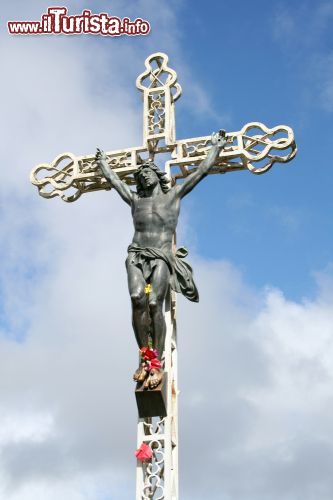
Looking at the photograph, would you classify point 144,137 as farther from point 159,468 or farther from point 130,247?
point 159,468

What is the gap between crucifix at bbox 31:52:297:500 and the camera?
7.64 m

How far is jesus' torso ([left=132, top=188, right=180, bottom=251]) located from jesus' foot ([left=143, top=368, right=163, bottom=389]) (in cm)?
A: 120

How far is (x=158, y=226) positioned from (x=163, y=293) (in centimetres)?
70

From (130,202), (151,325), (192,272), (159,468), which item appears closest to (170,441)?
(159,468)

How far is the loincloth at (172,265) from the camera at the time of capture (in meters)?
8.00

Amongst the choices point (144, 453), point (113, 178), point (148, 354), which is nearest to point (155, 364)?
point (148, 354)

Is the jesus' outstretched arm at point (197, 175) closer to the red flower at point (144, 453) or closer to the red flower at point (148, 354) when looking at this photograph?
the red flower at point (148, 354)

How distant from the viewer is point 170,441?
25.1ft

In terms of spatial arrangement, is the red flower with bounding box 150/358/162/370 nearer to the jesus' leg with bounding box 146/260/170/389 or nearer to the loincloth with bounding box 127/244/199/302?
the jesus' leg with bounding box 146/260/170/389

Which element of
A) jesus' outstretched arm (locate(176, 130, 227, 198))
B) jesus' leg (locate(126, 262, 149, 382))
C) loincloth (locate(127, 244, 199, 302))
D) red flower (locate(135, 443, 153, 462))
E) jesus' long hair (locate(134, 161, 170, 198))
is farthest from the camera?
jesus' long hair (locate(134, 161, 170, 198))

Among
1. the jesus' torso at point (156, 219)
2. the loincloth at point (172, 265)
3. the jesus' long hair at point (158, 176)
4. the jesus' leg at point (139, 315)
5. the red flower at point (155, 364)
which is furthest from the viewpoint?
the jesus' long hair at point (158, 176)

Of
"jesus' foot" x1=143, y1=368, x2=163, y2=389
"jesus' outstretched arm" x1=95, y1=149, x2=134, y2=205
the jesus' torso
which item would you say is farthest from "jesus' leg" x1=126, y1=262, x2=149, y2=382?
"jesus' outstretched arm" x1=95, y1=149, x2=134, y2=205

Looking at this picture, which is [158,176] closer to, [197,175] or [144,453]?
[197,175]

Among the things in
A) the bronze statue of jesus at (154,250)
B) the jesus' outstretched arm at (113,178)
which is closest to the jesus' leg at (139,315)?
the bronze statue of jesus at (154,250)
